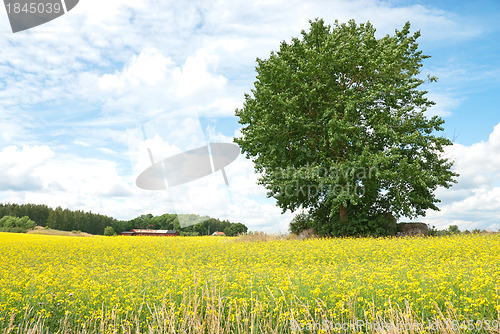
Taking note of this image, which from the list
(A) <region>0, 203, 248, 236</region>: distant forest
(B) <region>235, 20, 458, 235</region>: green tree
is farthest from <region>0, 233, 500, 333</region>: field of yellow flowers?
(A) <region>0, 203, 248, 236</region>: distant forest

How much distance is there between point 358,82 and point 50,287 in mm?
22589

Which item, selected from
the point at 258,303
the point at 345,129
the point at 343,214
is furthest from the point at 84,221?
the point at 258,303

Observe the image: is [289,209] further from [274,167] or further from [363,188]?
[363,188]

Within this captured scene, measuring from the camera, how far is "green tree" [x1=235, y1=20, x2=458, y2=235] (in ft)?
73.5

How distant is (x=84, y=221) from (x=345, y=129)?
235 ft

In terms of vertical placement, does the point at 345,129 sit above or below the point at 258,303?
above

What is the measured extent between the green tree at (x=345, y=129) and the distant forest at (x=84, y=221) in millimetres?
49149

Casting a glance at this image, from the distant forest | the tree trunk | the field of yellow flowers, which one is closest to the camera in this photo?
the field of yellow flowers

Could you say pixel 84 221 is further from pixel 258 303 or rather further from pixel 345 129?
pixel 258 303

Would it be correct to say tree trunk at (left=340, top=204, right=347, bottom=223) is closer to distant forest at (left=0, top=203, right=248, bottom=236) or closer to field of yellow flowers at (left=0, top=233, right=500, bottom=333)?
field of yellow flowers at (left=0, top=233, right=500, bottom=333)

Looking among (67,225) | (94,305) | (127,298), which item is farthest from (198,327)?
(67,225)

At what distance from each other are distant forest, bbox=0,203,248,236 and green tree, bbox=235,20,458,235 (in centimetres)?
4915

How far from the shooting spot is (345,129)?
73.4 ft

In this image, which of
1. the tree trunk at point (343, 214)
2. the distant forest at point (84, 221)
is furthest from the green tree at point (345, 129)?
the distant forest at point (84, 221)
